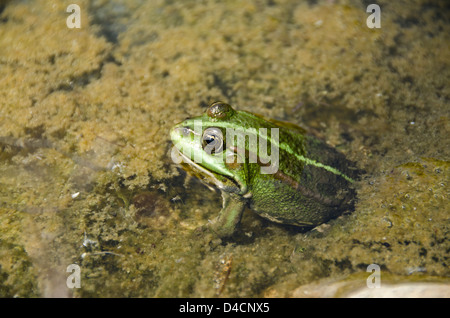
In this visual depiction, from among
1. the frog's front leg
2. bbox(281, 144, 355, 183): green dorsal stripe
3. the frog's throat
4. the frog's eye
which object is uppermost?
the frog's eye

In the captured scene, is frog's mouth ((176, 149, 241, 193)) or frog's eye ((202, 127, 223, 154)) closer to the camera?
frog's eye ((202, 127, 223, 154))

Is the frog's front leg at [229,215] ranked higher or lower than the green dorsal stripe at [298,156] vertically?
lower

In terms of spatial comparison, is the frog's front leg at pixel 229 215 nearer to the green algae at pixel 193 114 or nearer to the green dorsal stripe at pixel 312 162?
the green algae at pixel 193 114

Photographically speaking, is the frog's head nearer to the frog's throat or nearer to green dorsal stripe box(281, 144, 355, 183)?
the frog's throat

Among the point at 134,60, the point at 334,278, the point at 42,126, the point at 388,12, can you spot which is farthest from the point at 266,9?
the point at 334,278

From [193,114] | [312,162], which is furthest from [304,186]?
[193,114]

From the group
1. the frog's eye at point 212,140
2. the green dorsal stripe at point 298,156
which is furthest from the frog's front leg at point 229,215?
the green dorsal stripe at point 298,156

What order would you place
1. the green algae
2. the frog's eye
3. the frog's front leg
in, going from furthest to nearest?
the frog's front leg → the frog's eye → the green algae

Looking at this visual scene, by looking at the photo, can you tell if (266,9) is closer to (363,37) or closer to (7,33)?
(363,37)

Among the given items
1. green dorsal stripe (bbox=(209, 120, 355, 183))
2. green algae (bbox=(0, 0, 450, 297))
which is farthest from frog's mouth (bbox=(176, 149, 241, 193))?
green dorsal stripe (bbox=(209, 120, 355, 183))
